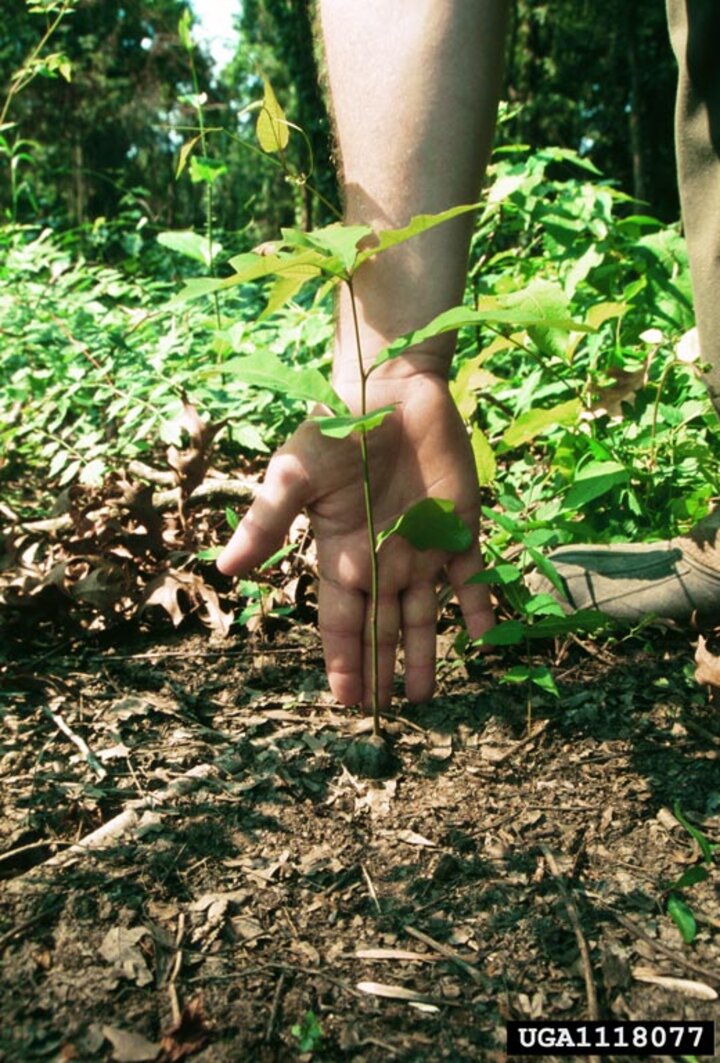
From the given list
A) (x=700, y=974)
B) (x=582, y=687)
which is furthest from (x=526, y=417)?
(x=700, y=974)

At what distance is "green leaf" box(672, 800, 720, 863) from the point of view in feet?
4.16

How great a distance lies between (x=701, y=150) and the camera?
2088 millimetres

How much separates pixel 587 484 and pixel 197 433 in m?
1.14

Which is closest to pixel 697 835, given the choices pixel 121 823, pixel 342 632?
pixel 342 632

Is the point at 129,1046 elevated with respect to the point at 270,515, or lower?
lower

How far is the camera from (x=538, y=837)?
139 cm

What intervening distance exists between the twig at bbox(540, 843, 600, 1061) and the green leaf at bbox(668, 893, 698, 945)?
132mm

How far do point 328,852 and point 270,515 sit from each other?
0.55 m

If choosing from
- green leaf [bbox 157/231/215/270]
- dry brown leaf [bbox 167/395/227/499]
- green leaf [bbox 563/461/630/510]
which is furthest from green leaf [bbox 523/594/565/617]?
green leaf [bbox 157/231/215/270]

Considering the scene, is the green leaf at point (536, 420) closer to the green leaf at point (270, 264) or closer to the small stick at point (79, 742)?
the green leaf at point (270, 264)

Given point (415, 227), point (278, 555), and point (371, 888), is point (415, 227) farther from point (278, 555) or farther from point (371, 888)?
point (371, 888)

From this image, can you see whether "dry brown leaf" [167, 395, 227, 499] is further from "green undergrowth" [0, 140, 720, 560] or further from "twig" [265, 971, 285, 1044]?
"twig" [265, 971, 285, 1044]

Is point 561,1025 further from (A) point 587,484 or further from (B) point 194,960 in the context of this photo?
(A) point 587,484

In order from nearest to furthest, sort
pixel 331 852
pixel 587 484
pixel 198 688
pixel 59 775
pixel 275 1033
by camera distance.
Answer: pixel 275 1033, pixel 331 852, pixel 59 775, pixel 587 484, pixel 198 688
